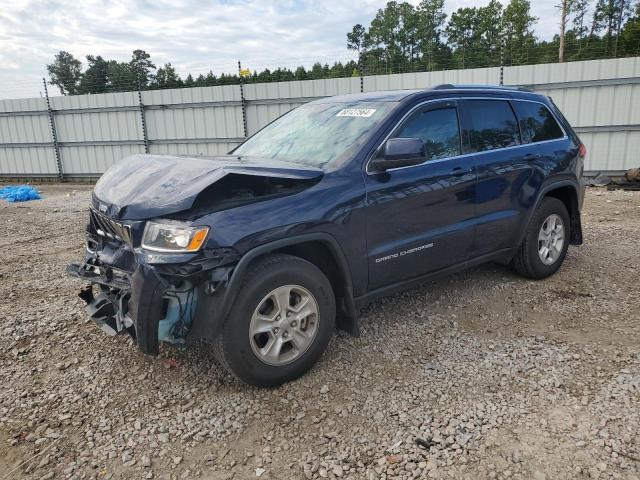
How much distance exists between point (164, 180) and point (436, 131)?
2.16 meters

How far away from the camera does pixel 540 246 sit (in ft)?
15.8

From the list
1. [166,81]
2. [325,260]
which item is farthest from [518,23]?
[325,260]

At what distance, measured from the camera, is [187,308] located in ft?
8.80

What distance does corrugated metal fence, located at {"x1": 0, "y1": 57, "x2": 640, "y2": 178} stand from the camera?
11.4 m

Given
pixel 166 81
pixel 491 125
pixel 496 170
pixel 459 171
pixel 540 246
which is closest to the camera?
pixel 459 171

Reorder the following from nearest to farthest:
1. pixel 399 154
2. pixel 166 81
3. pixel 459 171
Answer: pixel 399 154 < pixel 459 171 < pixel 166 81

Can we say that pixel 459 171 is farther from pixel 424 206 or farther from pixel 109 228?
pixel 109 228

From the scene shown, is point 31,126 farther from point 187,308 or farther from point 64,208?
point 187,308

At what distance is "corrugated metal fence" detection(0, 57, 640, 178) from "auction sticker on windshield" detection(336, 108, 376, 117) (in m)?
9.71

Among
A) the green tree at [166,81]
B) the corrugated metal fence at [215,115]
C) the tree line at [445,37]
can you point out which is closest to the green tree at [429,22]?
the tree line at [445,37]

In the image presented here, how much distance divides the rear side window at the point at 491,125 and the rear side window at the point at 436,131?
217 mm

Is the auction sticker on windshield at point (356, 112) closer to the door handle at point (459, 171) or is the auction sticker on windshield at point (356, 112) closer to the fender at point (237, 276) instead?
the door handle at point (459, 171)

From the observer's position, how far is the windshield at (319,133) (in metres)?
3.44

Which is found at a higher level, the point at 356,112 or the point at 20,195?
the point at 356,112
